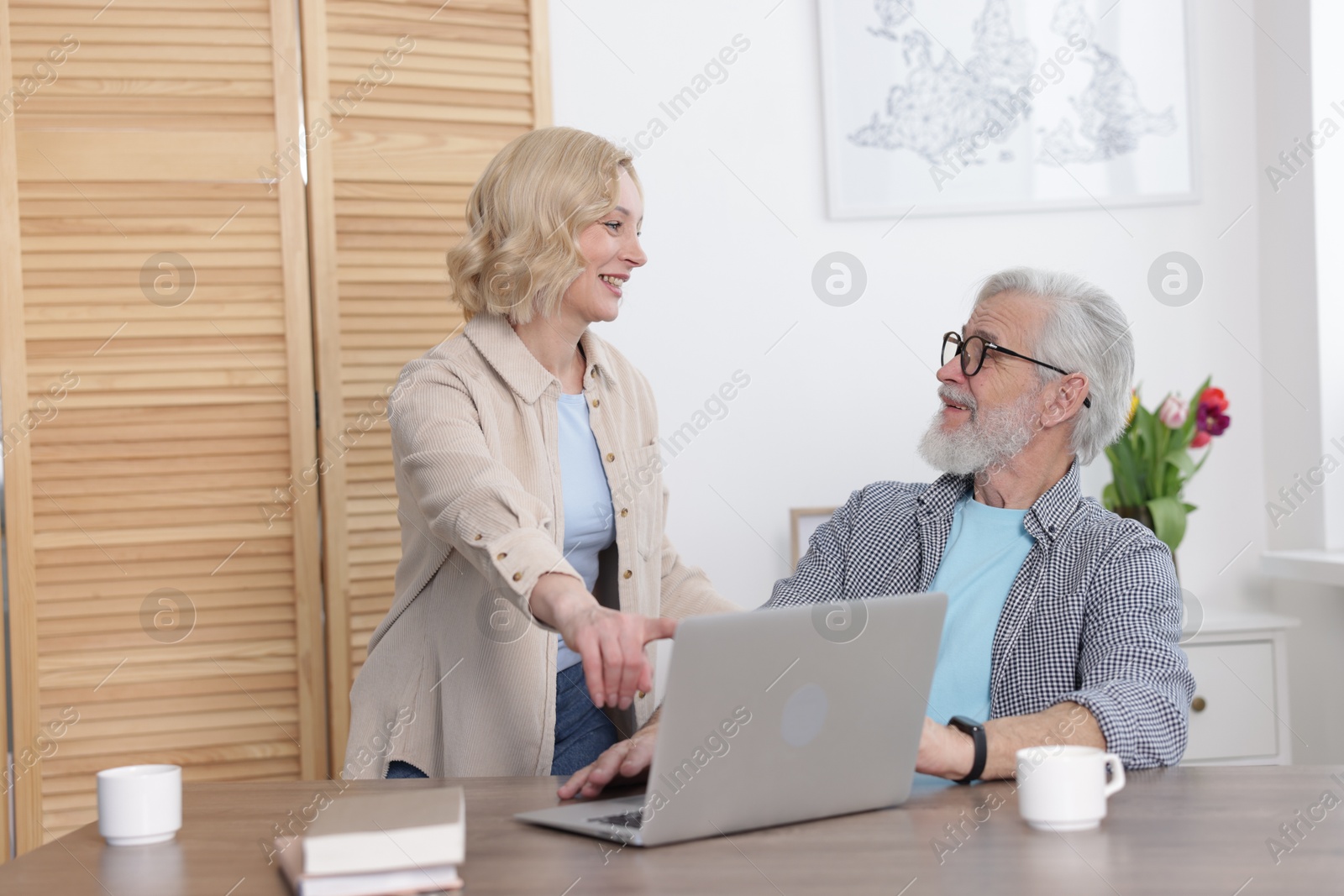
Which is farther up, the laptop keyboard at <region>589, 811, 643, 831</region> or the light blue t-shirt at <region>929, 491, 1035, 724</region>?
the light blue t-shirt at <region>929, 491, 1035, 724</region>

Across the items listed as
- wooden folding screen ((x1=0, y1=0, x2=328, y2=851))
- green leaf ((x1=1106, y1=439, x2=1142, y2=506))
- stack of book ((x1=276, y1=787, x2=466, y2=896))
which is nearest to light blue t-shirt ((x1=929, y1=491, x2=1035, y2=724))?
stack of book ((x1=276, y1=787, x2=466, y2=896))

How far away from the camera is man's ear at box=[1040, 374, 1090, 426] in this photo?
186cm

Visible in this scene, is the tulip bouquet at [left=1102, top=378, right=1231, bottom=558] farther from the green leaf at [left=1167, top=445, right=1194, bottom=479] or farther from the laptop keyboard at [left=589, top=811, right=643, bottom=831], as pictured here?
the laptop keyboard at [left=589, top=811, right=643, bottom=831]

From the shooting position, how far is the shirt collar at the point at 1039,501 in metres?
1.74

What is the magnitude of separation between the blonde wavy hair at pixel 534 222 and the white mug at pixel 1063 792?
103cm

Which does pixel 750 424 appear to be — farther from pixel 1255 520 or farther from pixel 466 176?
pixel 1255 520

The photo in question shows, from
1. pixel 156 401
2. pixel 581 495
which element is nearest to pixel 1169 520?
pixel 581 495

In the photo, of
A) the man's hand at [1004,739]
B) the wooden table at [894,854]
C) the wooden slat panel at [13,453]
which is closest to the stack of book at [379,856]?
the wooden table at [894,854]

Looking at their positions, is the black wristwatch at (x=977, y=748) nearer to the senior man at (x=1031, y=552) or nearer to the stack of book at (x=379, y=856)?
the senior man at (x=1031, y=552)

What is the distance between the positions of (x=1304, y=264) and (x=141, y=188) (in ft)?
8.58

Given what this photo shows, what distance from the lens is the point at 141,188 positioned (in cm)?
247

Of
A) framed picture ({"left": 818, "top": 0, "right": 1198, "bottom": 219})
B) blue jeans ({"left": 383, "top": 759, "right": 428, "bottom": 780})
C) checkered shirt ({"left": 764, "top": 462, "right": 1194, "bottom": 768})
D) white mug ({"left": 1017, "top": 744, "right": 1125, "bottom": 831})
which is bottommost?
blue jeans ({"left": 383, "top": 759, "right": 428, "bottom": 780})

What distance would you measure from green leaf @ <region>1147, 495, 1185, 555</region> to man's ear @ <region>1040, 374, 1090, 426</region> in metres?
0.99

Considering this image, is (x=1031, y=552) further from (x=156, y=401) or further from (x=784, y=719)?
(x=156, y=401)
